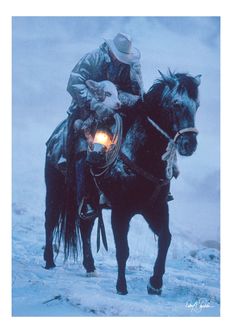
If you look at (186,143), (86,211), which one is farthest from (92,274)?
(186,143)

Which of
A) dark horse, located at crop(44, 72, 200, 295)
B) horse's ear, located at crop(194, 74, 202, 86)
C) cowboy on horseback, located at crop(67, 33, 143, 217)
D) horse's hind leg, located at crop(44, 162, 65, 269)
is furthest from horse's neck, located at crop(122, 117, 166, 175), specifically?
horse's hind leg, located at crop(44, 162, 65, 269)

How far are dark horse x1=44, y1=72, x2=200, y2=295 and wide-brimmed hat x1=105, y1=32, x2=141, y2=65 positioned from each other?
26cm

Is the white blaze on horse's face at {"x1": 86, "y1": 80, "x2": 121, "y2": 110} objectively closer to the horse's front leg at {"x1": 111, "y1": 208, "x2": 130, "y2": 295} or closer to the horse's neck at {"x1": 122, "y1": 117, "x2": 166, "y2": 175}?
the horse's neck at {"x1": 122, "y1": 117, "x2": 166, "y2": 175}

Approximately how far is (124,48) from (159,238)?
45.8 inches

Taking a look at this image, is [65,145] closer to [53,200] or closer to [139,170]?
[53,200]

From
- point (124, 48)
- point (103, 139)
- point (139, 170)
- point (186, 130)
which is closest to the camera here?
point (186, 130)

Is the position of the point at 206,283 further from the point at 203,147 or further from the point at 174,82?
the point at 174,82

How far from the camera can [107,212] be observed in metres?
3.31

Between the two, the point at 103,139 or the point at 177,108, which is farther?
the point at 103,139

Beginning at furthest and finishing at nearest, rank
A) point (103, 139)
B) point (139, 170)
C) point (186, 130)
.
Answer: point (103, 139), point (139, 170), point (186, 130)

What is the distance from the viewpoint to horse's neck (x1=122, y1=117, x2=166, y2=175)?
10.4 ft

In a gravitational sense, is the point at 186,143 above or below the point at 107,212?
above
